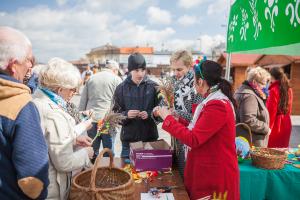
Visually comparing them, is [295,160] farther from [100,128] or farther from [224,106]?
[100,128]

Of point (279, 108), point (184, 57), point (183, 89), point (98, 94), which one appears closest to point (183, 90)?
point (183, 89)

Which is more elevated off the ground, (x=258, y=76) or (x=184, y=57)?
(x=184, y=57)

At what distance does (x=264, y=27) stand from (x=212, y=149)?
131 cm

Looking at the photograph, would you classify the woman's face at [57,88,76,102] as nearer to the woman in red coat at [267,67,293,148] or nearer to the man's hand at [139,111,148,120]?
the man's hand at [139,111,148,120]

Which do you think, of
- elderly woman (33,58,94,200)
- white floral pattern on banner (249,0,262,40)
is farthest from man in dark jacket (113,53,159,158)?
elderly woman (33,58,94,200)

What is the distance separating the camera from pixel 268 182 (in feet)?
9.12

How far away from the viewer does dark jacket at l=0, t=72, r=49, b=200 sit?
1240 mm

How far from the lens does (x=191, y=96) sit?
2.70m

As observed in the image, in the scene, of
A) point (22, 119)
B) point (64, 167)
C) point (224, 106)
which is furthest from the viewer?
point (224, 106)

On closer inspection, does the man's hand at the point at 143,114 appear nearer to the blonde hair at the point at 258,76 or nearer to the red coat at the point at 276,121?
the blonde hair at the point at 258,76

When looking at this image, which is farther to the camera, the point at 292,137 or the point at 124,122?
the point at 292,137

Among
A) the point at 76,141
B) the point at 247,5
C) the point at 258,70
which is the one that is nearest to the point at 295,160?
the point at 258,70

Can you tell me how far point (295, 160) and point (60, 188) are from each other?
264cm

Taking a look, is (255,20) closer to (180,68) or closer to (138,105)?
(180,68)
